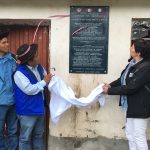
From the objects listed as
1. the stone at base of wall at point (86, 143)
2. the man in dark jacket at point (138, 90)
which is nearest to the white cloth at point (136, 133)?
the man in dark jacket at point (138, 90)

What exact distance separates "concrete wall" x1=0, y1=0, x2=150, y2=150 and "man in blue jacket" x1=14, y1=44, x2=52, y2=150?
18.8 inches

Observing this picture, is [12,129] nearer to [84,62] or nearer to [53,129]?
[53,129]

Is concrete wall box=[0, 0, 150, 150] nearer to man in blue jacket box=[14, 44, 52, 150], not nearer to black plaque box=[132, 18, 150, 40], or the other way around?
black plaque box=[132, 18, 150, 40]

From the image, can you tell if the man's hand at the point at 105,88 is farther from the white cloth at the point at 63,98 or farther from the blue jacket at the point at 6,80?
the blue jacket at the point at 6,80

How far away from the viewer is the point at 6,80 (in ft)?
19.1

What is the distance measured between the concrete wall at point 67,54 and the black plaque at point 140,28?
13cm

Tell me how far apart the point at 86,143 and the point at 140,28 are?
6.02 feet

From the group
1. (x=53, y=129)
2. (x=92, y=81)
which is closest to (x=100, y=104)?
(x=92, y=81)

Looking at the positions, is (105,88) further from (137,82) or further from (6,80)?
(6,80)

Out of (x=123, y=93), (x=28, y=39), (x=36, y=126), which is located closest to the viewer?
(x=123, y=93)

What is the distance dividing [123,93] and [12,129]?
165 cm

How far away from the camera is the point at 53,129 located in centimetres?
643

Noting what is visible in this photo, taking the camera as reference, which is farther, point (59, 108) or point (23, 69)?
point (59, 108)

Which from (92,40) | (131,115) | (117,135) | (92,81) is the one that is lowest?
(117,135)
